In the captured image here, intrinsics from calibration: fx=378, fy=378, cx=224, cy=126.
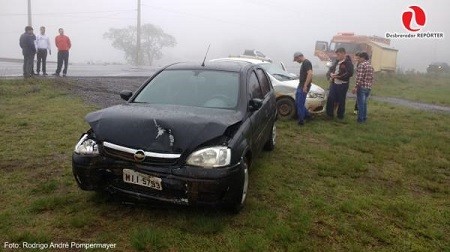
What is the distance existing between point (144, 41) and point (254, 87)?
56330 millimetres

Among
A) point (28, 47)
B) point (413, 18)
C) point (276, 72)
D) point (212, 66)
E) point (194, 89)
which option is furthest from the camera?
point (413, 18)

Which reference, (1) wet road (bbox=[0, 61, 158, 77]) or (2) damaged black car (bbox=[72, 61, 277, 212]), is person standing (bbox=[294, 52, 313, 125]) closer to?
(2) damaged black car (bbox=[72, 61, 277, 212])

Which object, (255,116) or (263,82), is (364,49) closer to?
(263,82)

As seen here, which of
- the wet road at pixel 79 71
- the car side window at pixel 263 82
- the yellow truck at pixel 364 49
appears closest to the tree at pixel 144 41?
the yellow truck at pixel 364 49

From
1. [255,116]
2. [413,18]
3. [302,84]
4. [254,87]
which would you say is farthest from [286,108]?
[413,18]

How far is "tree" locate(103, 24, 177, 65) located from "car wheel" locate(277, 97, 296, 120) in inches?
1978

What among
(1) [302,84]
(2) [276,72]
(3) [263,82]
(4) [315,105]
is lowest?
(4) [315,105]

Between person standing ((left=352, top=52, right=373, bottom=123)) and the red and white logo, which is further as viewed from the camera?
the red and white logo

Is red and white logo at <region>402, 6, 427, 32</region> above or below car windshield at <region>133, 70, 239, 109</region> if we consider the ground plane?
above

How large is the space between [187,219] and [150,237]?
500mm

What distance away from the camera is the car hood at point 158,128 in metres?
3.56

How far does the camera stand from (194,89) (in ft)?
15.5

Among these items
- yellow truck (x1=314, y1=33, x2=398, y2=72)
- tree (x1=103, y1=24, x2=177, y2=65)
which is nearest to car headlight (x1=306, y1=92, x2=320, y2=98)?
yellow truck (x1=314, y1=33, x2=398, y2=72)

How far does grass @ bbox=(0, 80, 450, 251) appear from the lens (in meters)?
3.52
